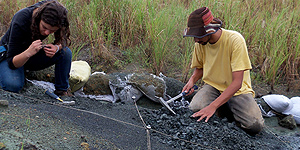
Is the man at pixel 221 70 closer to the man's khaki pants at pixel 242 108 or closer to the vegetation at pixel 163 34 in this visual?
the man's khaki pants at pixel 242 108

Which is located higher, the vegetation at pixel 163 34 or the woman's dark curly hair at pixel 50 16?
the woman's dark curly hair at pixel 50 16

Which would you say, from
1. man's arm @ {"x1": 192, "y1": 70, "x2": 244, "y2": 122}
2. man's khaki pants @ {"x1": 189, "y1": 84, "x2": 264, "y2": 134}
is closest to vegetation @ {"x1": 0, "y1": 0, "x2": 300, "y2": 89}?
man's khaki pants @ {"x1": 189, "y1": 84, "x2": 264, "y2": 134}

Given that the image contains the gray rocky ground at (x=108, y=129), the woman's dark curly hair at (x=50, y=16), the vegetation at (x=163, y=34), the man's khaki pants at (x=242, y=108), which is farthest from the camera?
the vegetation at (x=163, y=34)

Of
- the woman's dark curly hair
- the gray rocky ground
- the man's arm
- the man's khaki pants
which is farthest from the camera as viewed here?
the man's khaki pants

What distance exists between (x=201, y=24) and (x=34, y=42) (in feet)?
4.51

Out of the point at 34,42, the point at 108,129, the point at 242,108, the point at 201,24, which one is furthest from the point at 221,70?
the point at 34,42

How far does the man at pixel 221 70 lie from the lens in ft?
7.65

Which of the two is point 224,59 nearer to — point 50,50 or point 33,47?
point 50,50

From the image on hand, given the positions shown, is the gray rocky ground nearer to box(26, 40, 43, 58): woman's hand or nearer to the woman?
the woman

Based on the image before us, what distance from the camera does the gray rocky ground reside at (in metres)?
1.63

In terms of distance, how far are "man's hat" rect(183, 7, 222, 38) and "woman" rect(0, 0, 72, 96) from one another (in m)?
1.06

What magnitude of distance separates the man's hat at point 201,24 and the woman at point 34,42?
106cm

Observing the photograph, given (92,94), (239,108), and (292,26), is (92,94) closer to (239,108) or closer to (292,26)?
(239,108)

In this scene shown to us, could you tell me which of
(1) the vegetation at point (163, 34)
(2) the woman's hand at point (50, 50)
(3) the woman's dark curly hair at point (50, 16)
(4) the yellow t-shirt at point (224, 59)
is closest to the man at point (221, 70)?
(4) the yellow t-shirt at point (224, 59)
